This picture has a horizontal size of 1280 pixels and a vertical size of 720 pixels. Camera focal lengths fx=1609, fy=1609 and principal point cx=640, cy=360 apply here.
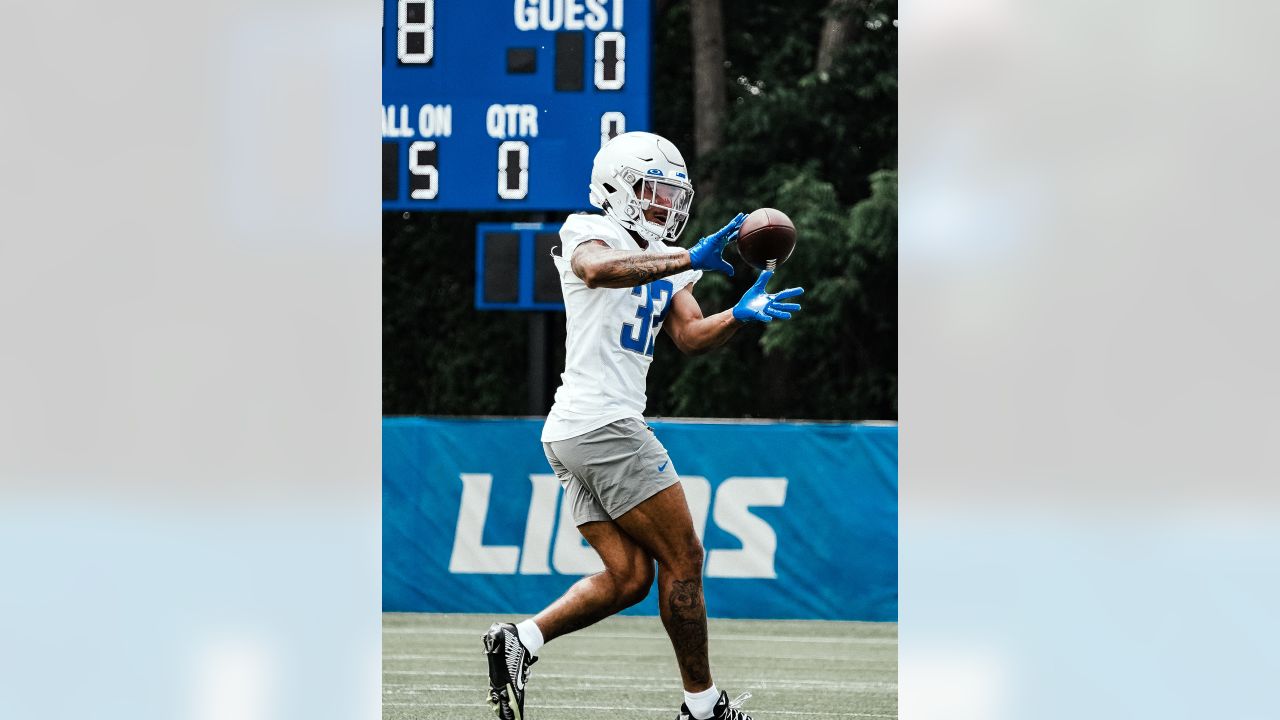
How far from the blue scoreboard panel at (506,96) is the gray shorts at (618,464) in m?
4.54

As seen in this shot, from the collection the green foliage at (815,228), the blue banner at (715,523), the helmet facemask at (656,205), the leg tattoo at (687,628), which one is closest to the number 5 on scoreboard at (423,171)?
the blue banner at (715,523)

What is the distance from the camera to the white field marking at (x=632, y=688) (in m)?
5.64

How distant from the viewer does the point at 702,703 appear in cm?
425

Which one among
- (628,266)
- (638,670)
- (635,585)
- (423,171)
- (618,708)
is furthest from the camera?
(423,171)

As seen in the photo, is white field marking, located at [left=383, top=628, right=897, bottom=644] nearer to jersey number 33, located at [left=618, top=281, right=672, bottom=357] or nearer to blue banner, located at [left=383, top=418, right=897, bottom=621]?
blue banner, located at [left=383, top=418, right=897, bottom=621]

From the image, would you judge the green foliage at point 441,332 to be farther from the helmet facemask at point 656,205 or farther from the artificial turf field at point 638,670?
the helmet facemask at point 656,205

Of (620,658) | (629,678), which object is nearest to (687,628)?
(629,678)

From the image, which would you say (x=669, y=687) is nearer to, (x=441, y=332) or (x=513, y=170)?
(x=513, y=170)

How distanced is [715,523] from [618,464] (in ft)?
13.7

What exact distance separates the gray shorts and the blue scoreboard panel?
4537mm

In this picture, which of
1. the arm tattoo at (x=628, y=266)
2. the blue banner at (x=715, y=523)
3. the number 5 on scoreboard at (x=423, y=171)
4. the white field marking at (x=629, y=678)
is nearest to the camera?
the arm tattoo at (x=628, y=266)

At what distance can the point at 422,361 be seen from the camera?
18922mm

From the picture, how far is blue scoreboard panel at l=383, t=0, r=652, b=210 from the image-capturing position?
8883mm
